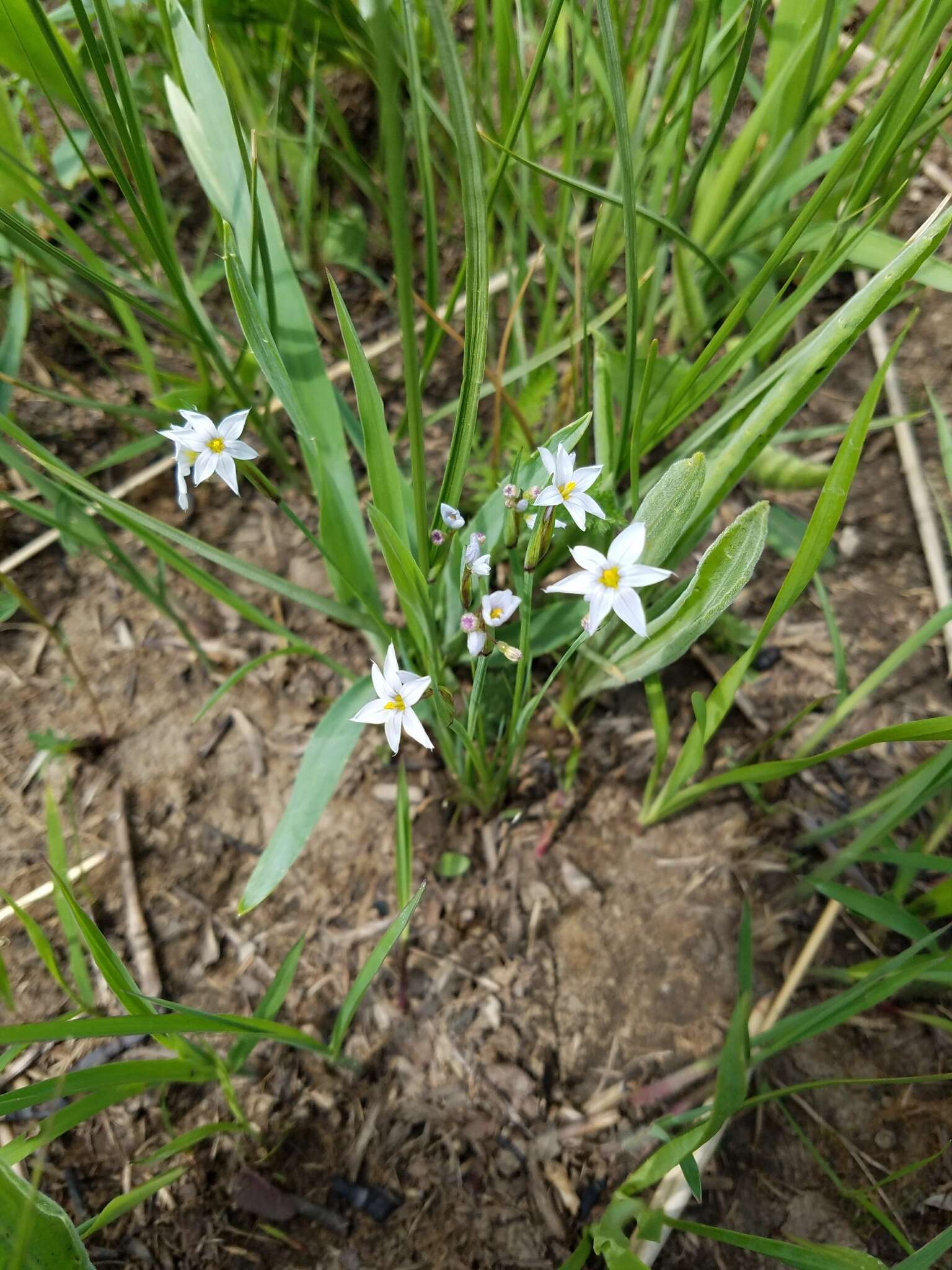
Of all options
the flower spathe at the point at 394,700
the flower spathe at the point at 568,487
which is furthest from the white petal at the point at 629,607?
the flower spathe at the point at 394,700

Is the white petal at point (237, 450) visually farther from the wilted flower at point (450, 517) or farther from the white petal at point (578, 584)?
the white petal at point (578, 584)

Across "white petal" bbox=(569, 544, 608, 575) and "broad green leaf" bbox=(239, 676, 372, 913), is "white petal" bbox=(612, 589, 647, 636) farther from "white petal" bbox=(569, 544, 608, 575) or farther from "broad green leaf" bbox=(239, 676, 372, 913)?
"broad green leaf" bbox=(239, 676, 372, 913)

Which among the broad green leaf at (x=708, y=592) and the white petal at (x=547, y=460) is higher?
the white petal at (x=547, y=460)

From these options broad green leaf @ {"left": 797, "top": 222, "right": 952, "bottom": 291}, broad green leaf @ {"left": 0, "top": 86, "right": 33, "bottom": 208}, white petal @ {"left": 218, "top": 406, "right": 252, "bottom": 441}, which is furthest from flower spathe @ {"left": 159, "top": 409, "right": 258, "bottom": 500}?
broad green leaf @ {"left": 797, "top": 222, "right": 952, "bottom": 291}

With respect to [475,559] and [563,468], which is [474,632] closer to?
[475,559]

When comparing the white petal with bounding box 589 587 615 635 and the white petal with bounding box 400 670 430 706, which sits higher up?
the white petal with bounding box 589 587 615 635
